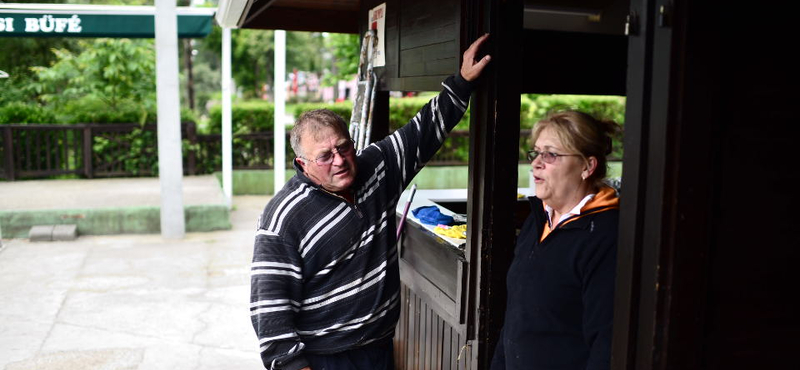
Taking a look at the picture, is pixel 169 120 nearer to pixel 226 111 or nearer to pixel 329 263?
pixel 226 111

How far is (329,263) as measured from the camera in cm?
264

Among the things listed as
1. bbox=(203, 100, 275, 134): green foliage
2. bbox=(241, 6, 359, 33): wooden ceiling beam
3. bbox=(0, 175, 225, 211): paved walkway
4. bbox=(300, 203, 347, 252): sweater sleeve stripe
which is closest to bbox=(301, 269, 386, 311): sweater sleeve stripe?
bbox=(300, 203, 347, 252): sweater sleeve stripe

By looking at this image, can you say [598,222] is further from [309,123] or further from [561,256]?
[309,123]

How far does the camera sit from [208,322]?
6.16m

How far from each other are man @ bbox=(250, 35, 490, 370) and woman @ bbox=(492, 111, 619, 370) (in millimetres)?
688

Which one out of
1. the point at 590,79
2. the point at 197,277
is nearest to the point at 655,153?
the point at 590,79

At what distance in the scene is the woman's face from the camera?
2.07 meters

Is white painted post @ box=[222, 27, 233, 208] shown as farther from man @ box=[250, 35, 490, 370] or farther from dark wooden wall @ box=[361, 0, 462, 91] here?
man @ box=[250, 35, 490, 370]

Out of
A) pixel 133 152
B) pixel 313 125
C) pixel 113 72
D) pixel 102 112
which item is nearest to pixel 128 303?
pixel 313 125

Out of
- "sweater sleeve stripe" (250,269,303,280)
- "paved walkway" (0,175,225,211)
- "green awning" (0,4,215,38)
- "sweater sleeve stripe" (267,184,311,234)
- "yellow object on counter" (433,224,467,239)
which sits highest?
"green awning" (0,4,215,38)

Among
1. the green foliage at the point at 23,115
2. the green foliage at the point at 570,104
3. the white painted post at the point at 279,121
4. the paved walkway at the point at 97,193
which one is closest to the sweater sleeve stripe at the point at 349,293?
the white painted post at the point at 279,121

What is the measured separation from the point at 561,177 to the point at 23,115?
1241cm

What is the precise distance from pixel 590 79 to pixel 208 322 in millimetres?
4075

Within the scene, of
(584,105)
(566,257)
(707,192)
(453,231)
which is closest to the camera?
(707,192)
